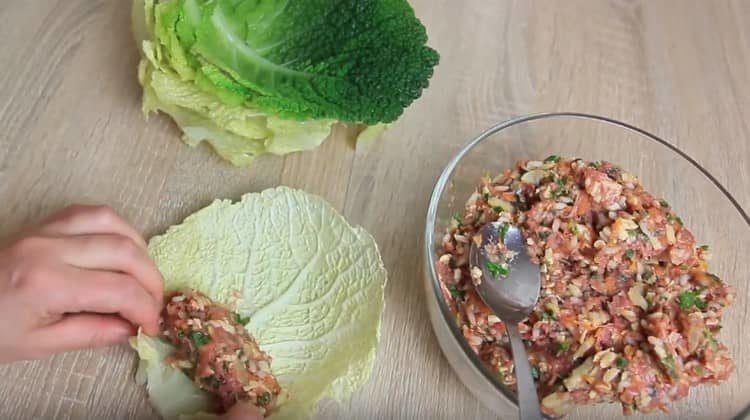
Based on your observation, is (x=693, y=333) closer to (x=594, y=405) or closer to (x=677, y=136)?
(x=594, y=405)

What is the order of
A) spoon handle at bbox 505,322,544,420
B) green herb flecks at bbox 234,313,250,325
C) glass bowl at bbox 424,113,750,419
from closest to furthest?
spoon handle at bbox 505,322,544,420 → glass bowl at bbox 424,113,750,419 → green herb flecks at bbox 234,313,250,325

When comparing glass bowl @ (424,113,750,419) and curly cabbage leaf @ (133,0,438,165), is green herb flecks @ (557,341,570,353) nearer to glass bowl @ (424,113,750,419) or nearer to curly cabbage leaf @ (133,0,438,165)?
glass bowl @ (424,113,750,419)

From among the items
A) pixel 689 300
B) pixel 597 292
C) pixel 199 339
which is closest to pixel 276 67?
pixel 199 339

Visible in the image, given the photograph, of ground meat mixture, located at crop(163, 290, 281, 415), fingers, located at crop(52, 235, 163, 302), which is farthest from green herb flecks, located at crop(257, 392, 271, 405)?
fingers, located at crop(52, 235, 163, 302)

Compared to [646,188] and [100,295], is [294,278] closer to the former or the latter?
[100,295]

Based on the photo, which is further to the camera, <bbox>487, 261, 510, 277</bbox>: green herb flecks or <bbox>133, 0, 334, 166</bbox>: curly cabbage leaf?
<bbox>133, 0, 334, 166</bbox>: curly cabbage leaf

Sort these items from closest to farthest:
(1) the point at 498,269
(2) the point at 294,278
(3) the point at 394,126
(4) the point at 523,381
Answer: (4) the point at 523,381 → (1) the point at 498,269 → (2) the point at 294,278 → (3) the point at 394,126

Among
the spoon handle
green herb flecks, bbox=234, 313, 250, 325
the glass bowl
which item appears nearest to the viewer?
the spoon handle
